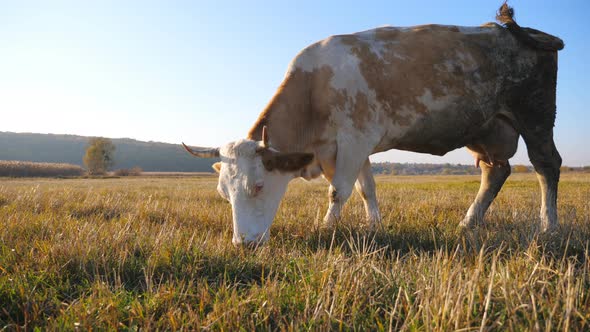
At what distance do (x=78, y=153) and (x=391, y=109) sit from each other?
545 feet

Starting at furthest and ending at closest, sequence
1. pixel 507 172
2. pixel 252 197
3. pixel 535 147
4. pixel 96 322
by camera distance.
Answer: pixel 507 172
pixel 535 147
pixel 252 197
pixel 96 322

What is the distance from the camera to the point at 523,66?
5.32m

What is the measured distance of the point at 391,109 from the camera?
4758 millimetres

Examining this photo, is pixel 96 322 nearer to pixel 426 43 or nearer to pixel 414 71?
pixel 414 71

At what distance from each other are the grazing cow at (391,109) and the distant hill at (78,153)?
131 m

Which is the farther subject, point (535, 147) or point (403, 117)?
point (535, 147)

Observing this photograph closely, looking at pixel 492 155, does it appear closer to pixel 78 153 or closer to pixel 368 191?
pixel 368 191

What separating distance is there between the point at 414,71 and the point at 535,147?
2.14m

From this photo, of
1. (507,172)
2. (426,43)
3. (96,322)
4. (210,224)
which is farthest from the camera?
(507,172)

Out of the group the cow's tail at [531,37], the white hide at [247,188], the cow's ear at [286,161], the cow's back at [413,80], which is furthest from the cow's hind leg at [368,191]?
the cow's tail at [531,37]

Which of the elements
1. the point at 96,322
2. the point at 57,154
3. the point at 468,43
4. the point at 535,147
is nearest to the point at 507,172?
the point at 535,147

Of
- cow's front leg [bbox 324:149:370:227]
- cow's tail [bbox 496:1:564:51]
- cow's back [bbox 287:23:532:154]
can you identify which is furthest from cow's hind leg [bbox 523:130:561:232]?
cow's front leg [bbox 324:149:370:227]

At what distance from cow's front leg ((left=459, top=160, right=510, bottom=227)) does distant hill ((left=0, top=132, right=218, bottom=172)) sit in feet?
427

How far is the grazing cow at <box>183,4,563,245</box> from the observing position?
4.18 metres
